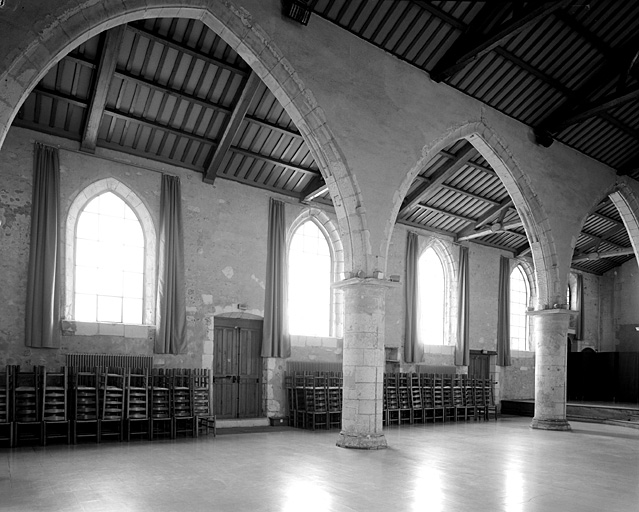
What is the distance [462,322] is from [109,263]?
10430 millimetres

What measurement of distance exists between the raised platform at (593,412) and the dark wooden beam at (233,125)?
11760mm

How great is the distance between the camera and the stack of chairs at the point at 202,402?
438 inches

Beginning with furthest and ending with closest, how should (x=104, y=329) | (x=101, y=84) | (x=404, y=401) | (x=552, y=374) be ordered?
(x=404, y=401)
(x=552, y=374)
(x=104, y=329)
(x=101, y=84)

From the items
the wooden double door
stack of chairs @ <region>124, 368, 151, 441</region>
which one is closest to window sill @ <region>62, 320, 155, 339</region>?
stack of chairs @ <region>124, 368, 151, 441</region>

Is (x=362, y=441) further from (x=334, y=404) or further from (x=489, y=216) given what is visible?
(x=489, y=216)

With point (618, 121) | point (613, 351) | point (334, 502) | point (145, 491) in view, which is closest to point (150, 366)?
point (145, 491)

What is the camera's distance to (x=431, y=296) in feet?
59.1

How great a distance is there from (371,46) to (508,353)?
12.4 meters

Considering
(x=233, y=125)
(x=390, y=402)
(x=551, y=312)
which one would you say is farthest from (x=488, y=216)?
(x=233, y=125)

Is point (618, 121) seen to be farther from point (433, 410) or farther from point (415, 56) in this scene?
point (433, 410)

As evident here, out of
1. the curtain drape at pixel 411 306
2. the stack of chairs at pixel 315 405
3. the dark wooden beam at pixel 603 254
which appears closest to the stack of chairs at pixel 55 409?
the stack of chairs at pixel 315 405

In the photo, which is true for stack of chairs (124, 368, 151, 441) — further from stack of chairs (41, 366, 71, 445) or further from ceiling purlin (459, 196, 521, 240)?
ceiling purlin (459, 196, 521, 240)

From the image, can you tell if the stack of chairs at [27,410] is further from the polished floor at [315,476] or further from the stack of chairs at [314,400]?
the stack of chairs at [314,400]

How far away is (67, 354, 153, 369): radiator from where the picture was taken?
1061cm
